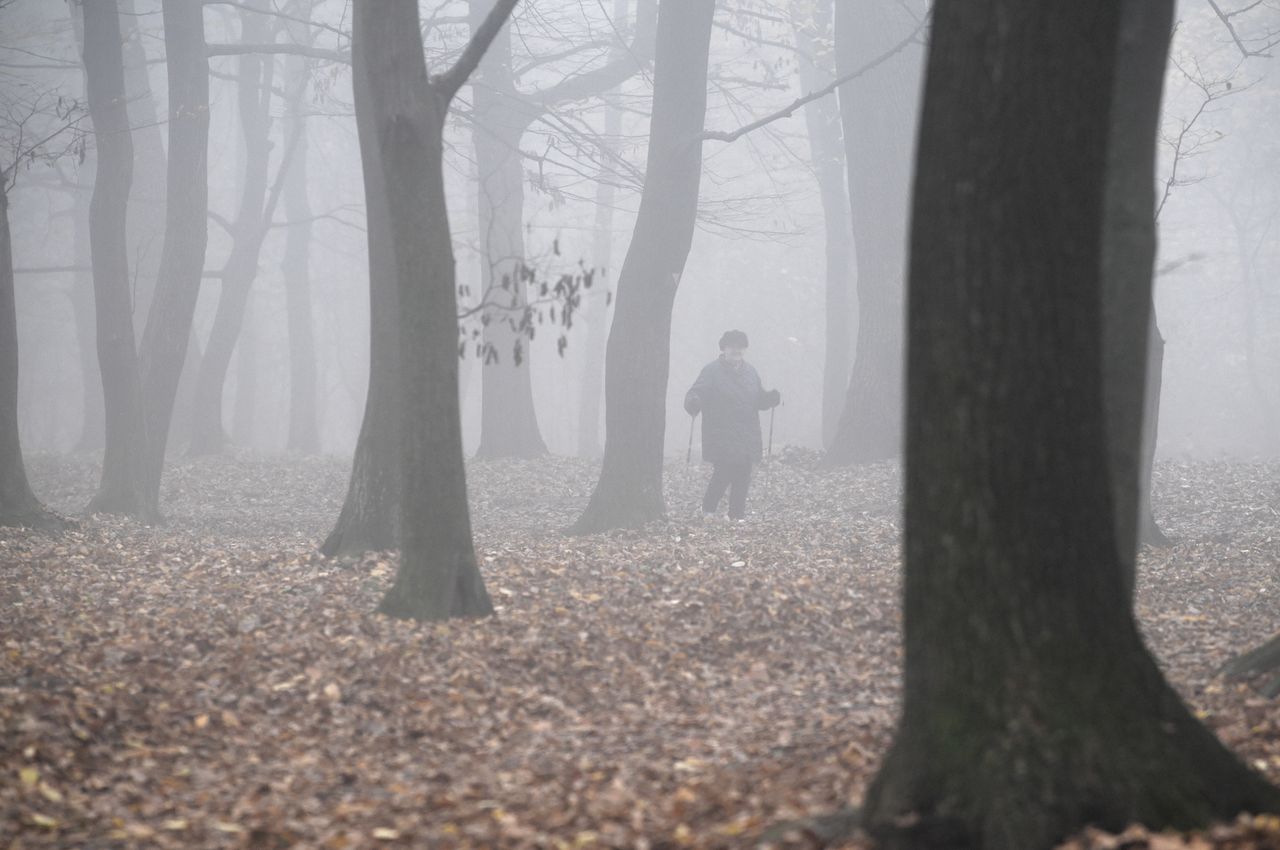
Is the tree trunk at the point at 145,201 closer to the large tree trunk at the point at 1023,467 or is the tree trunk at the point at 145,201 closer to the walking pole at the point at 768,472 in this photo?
the walking pole at the point at 768,472

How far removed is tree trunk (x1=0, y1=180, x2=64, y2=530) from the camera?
1063 cm

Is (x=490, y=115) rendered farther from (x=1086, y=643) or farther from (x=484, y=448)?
(x=1086, y=643)

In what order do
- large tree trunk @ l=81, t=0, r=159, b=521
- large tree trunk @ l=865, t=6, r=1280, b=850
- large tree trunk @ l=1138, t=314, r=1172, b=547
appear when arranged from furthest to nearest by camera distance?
1. large tree trunk @ l=81, t=0, r=159, b=521
2. large tree trunk @ l=1138, t=314, r=1172, b=547
3. large tree trunk @ l=865, t=6, r=1280, b=850

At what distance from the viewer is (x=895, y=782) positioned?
356 centimetres

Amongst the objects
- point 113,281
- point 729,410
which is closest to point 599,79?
point 729,410

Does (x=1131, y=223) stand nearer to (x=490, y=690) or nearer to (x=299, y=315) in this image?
(x=490, y=690)

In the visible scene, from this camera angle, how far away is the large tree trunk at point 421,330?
6941 millimetres

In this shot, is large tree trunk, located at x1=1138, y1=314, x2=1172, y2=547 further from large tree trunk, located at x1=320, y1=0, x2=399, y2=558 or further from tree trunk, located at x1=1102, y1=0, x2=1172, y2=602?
large tree trunk, located at x1=320, y1=0, x2=399, y2=558

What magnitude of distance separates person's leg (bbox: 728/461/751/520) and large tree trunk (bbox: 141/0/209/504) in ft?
21.7

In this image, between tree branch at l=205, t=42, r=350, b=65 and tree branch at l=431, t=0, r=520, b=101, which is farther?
tree branch at l=205, t=42, r=350, b=65

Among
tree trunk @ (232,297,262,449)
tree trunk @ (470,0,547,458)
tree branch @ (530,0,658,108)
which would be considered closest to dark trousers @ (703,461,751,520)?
tree trunk @ (470,0,547,458)

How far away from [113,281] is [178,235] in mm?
1335

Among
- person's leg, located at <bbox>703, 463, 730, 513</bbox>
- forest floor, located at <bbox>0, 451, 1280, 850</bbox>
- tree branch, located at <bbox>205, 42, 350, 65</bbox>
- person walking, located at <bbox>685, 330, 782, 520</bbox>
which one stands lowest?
forest floor, located at <bbox>0, 451, 1280, 850</bbox>

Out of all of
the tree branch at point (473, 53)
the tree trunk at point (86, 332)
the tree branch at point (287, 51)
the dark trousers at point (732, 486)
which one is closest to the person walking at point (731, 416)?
the dark trousers at point (732, 486)
